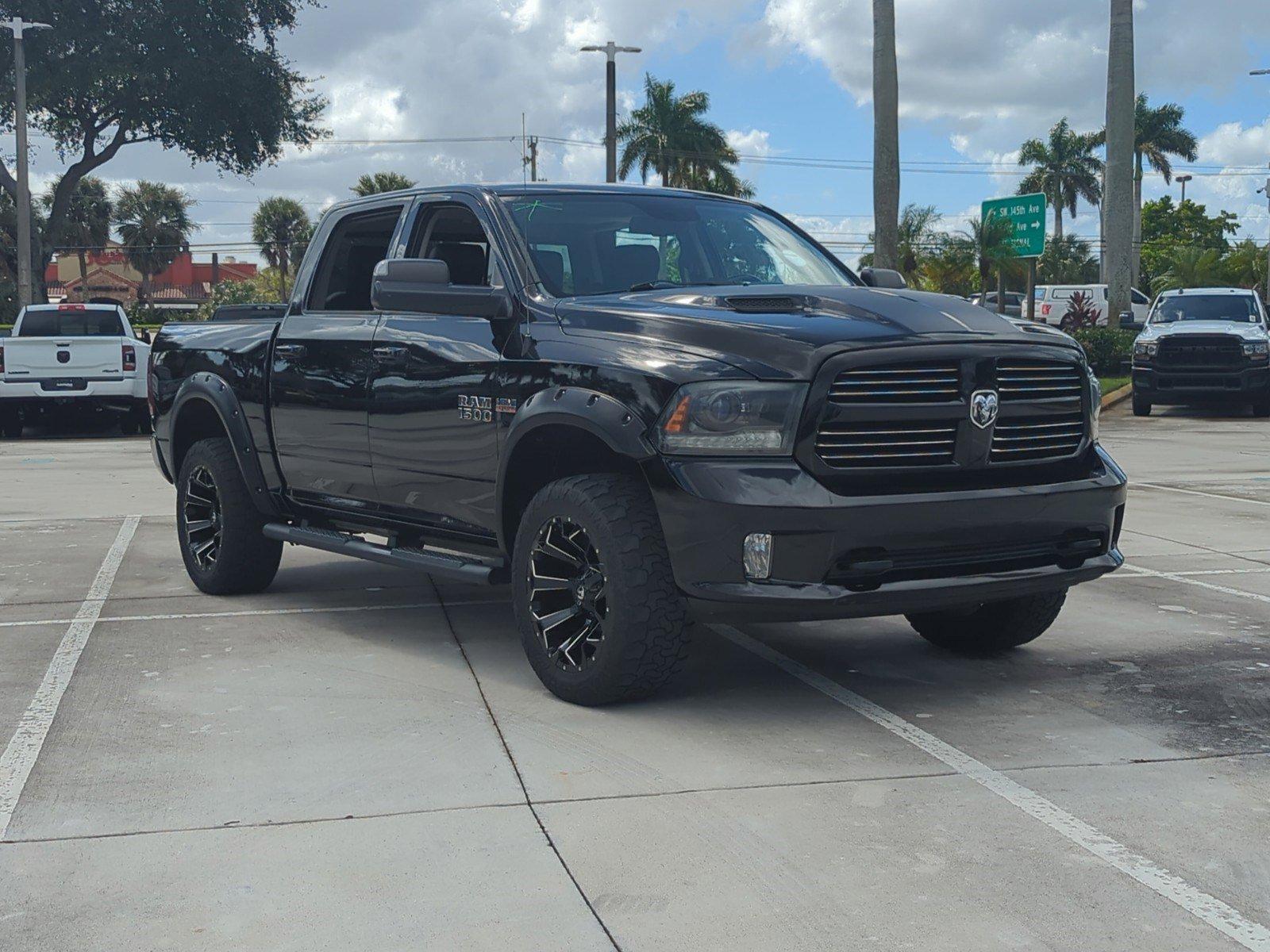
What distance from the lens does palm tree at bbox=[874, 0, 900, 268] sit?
24109mm

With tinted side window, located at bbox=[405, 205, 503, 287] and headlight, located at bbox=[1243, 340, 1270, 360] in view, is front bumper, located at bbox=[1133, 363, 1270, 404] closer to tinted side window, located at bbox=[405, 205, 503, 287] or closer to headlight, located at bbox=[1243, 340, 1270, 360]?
headlight, located at bbox=[1243, 340, 1270, 360]

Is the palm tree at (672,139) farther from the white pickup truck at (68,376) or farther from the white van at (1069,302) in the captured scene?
the white pickup truck at (68,376)

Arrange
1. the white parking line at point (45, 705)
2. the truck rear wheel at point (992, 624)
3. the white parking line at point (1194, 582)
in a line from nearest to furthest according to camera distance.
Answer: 1. the white parking line at point (45, 705)
2. the truck rear wheel at point (992, 624)
3. the white parking line at point (1194, 582)

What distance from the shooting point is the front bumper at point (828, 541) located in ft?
16.6

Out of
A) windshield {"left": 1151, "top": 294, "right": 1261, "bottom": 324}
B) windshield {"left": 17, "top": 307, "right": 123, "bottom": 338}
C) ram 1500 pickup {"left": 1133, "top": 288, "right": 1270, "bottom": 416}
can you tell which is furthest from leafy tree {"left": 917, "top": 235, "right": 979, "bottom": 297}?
windshield {"left": 17, "top": 307, "right": 123, "bottom": 338}

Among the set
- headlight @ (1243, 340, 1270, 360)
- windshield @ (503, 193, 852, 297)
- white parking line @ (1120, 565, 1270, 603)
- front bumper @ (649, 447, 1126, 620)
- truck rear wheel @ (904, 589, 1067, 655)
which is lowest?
white parking line @ (1120, 565, 1270, 603)

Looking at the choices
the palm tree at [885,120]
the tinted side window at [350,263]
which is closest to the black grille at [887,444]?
the tinted side window at [350,263]

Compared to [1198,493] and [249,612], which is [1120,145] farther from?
[249,612]

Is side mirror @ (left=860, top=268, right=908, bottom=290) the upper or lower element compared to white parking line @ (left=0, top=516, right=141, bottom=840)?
upper

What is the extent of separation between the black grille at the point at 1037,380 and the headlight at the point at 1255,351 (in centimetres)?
1775

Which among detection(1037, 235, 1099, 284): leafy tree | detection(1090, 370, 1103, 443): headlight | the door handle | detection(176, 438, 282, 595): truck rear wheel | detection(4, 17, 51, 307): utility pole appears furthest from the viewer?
detection(1037, 235, 1099, 284): leafy tree

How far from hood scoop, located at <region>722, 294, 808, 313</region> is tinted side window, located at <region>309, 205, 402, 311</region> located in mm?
2243

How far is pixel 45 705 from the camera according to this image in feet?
18.9

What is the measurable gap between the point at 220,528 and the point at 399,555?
1.76m
